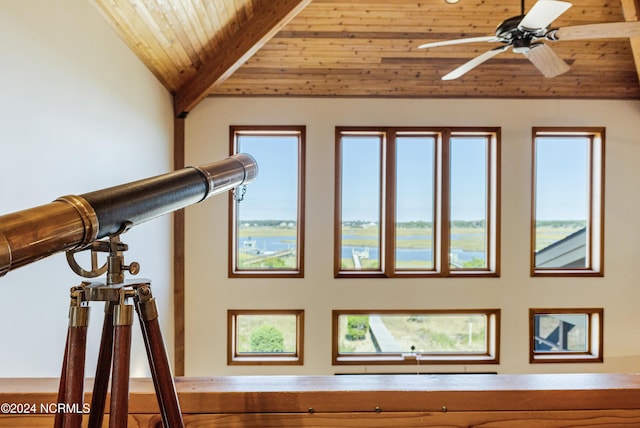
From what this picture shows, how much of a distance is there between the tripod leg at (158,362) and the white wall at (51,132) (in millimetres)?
1357

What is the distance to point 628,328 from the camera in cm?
431

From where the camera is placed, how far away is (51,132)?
1.78 m

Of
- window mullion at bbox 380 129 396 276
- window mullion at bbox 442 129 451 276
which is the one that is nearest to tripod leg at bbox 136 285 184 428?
window mullion at bbox 380 129 396 276

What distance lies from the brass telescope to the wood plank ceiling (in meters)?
2.22

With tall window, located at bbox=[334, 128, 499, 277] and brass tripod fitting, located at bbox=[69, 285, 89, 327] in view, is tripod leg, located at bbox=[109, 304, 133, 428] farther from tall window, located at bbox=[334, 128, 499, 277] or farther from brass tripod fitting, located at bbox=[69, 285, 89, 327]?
tall window, located at bbox=[334, 128, 499, 277]

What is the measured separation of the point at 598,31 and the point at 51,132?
3.02 m

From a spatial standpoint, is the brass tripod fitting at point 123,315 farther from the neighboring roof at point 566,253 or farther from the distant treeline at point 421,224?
the neighboring roof at point 566,253

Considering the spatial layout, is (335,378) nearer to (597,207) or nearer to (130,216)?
(130,216)

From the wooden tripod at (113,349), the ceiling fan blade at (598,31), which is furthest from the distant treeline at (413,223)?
the wooden tripod at (113,349)

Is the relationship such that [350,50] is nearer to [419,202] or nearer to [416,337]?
[419,202]

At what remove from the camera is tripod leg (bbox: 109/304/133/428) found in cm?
50

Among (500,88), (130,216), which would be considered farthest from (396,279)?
(130,216)

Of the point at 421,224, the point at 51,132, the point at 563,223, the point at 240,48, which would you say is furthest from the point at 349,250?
the point at 51,132

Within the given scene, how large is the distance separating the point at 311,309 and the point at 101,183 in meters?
2.63
